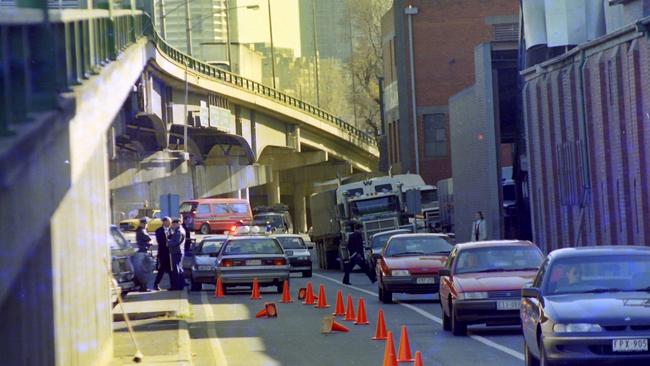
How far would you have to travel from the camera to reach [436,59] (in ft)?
219

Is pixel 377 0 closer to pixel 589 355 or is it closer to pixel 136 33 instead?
pixel 136 33

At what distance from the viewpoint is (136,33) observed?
85.0 feet

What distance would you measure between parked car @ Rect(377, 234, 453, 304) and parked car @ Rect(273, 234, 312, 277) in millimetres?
14340

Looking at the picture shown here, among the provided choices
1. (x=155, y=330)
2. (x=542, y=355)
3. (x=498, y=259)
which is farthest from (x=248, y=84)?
(x=542, y=355)

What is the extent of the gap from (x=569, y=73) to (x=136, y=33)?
1327 centimetres

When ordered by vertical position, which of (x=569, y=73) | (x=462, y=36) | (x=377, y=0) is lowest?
(x=569, y=73)

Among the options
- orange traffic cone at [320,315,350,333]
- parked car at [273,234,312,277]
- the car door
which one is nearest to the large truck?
parked car at [273,234,312,277]

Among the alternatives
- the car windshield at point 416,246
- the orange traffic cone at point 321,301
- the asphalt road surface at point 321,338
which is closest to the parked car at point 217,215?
the asphalt road surface at point 321,338

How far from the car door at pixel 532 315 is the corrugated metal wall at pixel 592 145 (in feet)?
46.7

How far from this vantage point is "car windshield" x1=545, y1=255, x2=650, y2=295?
14133 mm

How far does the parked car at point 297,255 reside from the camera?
142ft

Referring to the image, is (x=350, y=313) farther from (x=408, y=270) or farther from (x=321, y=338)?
(x=408, y=270)

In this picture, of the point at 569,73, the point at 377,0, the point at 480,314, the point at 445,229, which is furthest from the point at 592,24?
the point at 377,0

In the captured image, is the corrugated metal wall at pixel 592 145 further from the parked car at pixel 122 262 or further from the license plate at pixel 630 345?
the license plate at pixel 630 345
